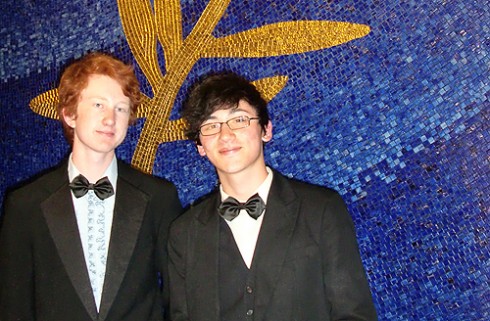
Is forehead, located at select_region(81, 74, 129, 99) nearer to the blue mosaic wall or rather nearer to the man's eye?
the man's eye

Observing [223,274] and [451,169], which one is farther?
[451,169]

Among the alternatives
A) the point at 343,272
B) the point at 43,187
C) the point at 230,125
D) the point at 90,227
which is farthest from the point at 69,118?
the point at 343,272

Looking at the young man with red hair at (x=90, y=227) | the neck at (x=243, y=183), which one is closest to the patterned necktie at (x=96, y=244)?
the young man with red hair at (x=90, y=227)

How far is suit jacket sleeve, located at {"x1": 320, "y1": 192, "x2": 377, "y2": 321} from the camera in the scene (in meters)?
1.76

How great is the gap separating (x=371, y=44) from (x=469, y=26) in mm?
356

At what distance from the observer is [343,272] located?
1.78 metres

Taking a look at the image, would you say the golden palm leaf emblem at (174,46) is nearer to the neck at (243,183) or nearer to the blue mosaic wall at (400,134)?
the blue mosaic wall at (400,134)

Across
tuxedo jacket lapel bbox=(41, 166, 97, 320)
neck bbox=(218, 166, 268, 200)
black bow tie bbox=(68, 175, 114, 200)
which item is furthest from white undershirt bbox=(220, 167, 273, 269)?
tuxedo jacket lapel bbox=(41, 166, 97, 320)

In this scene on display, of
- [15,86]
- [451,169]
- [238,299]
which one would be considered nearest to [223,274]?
[238,299]

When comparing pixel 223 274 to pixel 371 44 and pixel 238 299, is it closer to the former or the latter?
pixel 238 299

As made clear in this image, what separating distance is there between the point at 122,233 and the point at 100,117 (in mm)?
425

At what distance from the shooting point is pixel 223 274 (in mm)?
1900

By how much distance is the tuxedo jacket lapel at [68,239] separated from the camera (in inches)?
76.2

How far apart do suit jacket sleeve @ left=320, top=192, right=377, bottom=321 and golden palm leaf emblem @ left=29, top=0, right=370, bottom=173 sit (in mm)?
745
